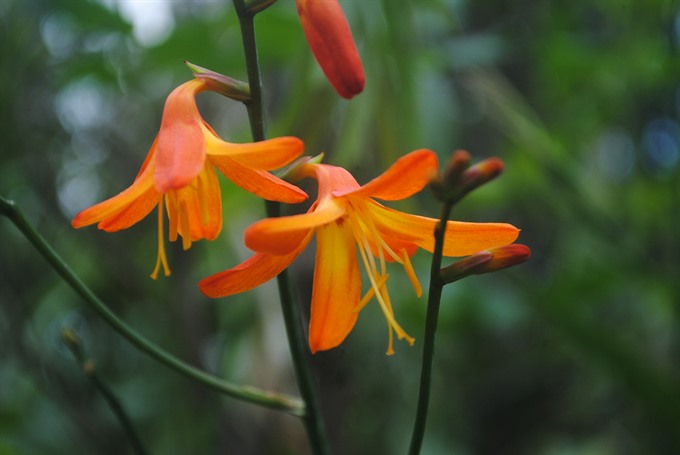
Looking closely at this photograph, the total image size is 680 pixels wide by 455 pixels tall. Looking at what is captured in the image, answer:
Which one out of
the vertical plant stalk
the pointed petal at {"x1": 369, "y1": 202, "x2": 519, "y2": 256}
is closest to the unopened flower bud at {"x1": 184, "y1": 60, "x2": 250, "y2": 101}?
the vertical plant stalk

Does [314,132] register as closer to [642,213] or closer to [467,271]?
[467,271]

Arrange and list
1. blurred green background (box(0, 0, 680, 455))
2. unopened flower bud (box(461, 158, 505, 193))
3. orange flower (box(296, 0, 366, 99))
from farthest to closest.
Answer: blurred green background (box(0, 0, 680, 455)) < orange flower (box(296, 0, 366, 99)) < unopened flower bud (box(461, 158, 505, 193))

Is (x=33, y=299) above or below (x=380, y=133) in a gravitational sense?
below

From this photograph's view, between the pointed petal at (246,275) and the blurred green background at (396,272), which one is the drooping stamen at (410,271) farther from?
the blurred green background at (396,272)

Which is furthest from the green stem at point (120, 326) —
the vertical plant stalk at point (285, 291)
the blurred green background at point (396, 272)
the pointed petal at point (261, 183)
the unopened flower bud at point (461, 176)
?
the blurred green background at point (396, 272)

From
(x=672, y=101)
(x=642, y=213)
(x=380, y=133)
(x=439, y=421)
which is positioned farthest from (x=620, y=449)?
(x=380, y=133)

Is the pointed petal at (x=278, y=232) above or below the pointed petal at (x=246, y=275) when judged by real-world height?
above

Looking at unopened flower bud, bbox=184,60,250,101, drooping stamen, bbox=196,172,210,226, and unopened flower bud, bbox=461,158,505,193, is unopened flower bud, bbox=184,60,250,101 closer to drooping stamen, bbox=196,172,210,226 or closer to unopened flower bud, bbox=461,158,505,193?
drooping stamen, bbox=196,172,210,226
